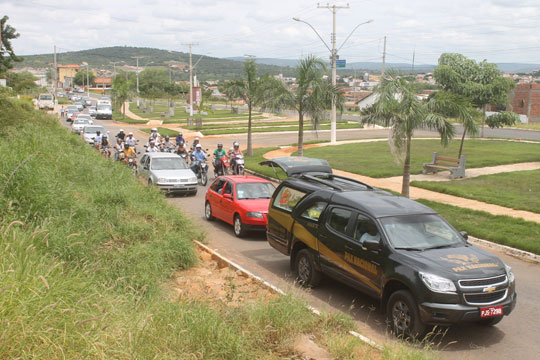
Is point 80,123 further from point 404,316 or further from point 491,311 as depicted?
point 491,311

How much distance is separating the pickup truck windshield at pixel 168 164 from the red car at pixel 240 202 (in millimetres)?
4469

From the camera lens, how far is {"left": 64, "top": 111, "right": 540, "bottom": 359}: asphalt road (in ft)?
24.3

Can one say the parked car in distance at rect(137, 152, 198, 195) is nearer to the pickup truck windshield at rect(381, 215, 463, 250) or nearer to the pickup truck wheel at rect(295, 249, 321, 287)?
the pickup truck wheel at rect(295, 249, 321, 287)

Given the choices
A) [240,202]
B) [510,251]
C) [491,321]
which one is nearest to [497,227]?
[510,251]

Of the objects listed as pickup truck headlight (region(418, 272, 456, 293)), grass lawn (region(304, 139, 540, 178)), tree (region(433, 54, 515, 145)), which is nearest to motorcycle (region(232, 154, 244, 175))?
grass lawn (region(304, 139, 540, 178))

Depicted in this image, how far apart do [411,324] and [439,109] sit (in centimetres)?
973

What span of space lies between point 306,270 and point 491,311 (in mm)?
3408

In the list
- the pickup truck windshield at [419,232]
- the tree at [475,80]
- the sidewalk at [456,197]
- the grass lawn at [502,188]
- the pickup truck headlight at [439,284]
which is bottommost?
the sidewalk at [456,197]

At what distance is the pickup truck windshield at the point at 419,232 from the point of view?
8320 millimetres

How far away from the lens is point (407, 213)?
8.82m

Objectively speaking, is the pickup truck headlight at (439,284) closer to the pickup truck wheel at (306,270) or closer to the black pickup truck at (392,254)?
the black pickup truck at (392,254)

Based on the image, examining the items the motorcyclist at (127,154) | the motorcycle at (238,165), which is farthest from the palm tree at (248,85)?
the motorcyclist at (127,154)

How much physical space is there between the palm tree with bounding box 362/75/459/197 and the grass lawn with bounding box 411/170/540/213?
3423 millimetres

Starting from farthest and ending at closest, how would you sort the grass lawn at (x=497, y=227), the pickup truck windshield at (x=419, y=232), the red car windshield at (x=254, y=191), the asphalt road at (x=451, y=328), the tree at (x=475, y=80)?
1. the tree at (x=475, y=80)
2. the red car windshield at (x=254, y=191)
3. the grass lawn at (x=497, y=227)
4. the pickup truck windshield at (x=419, y=232)
5. the asphalt road at (x=451, y=328)
